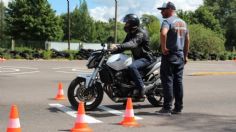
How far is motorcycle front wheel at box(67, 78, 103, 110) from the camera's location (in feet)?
31.5

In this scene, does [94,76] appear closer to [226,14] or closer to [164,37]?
[164,37]

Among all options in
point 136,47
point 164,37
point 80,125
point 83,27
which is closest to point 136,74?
point 136,47

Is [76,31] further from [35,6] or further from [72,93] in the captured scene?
[72,93]

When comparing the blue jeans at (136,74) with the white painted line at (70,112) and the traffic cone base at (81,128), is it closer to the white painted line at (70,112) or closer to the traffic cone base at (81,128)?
the white painted line at (70,112)

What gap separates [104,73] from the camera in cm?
963

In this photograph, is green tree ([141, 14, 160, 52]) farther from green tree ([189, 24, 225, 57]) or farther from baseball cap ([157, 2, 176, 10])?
green tree ([189, 24, 225, 57])

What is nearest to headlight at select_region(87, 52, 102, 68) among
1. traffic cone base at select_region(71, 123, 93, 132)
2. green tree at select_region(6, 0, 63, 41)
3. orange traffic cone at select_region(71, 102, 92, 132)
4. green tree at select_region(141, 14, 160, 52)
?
green tree at select_region(141, 14, 160, 52)

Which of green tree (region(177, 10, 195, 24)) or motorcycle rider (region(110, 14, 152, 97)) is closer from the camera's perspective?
motorcycle rider (region(110, 14, 152, 97))

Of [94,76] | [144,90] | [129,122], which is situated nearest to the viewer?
[129,122]

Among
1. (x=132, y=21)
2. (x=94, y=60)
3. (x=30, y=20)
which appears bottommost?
(x=94, y=60)

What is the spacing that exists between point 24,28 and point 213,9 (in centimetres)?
5056

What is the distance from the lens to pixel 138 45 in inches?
393

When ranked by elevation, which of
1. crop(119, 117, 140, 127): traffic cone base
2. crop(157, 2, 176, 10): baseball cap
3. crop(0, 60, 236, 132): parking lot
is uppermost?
crop(157, 2, 176, 10): baseball cap

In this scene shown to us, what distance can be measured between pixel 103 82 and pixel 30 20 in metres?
65.8
